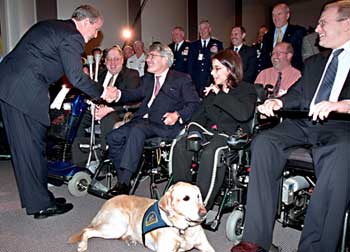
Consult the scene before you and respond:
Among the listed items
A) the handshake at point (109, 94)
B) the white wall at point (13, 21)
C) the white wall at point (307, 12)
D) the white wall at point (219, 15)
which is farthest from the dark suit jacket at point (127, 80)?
the white wall at point (307, 12)

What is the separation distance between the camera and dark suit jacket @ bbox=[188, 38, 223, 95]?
17.4 feet

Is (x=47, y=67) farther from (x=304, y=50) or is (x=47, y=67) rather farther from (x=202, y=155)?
(x=304, y=50)

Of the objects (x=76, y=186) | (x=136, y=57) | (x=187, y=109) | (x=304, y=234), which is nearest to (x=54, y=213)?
(x=76, y=186)

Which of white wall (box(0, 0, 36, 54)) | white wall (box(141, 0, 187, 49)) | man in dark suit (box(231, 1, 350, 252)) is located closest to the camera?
man in dark suit (box(231, 1, 350, 252))

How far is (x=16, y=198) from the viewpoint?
3.41 m

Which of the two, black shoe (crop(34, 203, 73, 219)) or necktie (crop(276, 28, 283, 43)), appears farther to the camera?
necktie (crop(276, 28, 283, 43))

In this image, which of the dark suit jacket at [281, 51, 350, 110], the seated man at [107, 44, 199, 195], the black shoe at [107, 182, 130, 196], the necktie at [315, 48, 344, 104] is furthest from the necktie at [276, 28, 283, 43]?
the black shoe at [107, 182, 130, 196]

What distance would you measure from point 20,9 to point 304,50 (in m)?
4.66

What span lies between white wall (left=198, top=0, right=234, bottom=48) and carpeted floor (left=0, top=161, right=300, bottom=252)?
690 centimetres

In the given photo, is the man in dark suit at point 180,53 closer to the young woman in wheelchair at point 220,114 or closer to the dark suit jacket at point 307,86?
the young woman in wheelchair at point 220,114

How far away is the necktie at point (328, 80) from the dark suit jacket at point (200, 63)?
2.93 meters

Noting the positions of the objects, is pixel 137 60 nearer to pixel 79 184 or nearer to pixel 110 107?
pixel 110 107

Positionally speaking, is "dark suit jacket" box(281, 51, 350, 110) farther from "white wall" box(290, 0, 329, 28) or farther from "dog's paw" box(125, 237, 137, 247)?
"white wall" box(290, 0, 329, 28)

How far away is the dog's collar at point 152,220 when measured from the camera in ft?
6.97
